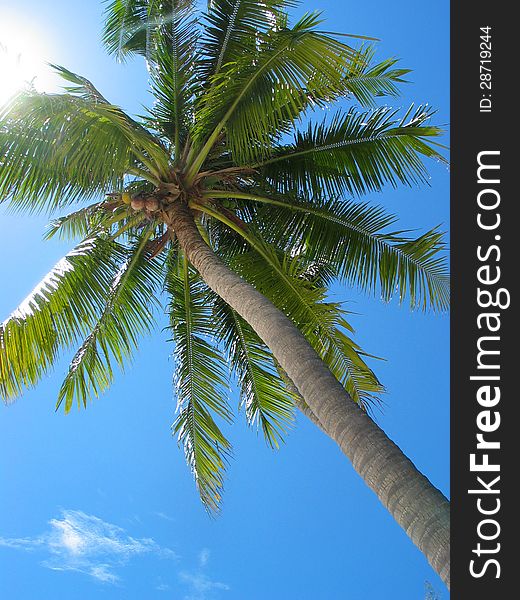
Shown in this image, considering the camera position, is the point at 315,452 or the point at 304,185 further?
Answer: the point at 315,452

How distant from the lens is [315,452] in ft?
99.5

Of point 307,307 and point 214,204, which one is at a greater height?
point 214,204

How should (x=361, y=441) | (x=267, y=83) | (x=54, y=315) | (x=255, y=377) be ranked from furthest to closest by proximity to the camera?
(x=255, y=377)
(x=54, y=315)
(x=267, y=83)
(x=361, y=441)

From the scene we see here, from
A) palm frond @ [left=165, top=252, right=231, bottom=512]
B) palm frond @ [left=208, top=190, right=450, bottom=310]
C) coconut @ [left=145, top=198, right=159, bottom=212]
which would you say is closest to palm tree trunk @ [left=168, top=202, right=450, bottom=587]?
coconut @ [left=145, top=198, right=159, bottom=212]

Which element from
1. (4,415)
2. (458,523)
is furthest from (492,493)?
(4,415)

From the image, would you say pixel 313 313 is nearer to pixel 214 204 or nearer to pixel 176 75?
pixel 214 204

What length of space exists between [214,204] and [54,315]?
2.43 meters

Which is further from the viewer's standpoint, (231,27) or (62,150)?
(231,27)

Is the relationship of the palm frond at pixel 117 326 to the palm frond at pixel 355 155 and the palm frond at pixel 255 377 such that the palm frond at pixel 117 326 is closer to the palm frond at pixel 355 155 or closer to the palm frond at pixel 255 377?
the palm frond at pixel 255 377

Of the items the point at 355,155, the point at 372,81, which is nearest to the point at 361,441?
the point at 355,155

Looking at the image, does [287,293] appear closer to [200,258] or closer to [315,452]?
[200,258]

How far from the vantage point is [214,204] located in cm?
952

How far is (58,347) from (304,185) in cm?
366

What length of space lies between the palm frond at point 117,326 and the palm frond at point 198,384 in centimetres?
58
